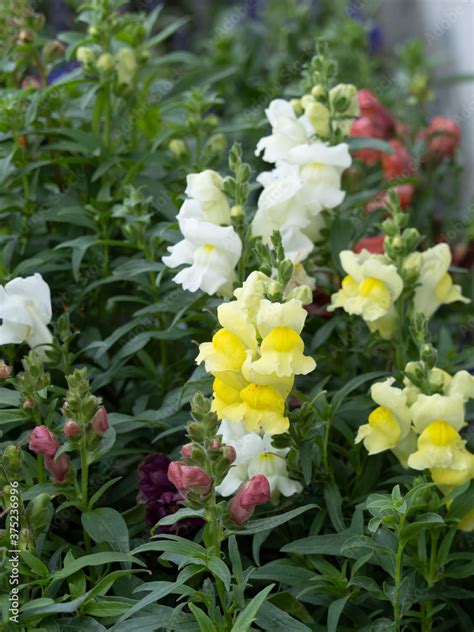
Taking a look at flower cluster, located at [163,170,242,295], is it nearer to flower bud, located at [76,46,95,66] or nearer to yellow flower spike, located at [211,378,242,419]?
yellow flower spike, located at [211,378,242,419]

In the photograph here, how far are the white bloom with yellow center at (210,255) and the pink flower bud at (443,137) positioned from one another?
47.7 inches

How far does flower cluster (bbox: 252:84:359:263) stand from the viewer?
130 cm

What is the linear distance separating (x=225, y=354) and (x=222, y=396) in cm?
5

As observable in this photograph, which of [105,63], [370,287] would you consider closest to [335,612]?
[370,287]

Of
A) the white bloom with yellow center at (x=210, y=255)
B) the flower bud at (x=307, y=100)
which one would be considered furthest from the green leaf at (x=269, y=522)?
the flower bud at (x=307, y=100)

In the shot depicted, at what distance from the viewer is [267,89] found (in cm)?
237

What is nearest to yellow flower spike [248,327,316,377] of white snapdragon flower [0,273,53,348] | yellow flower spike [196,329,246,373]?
yellow flower spike [196,329,246,373]

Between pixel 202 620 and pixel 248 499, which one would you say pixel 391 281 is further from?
pixel 202 620

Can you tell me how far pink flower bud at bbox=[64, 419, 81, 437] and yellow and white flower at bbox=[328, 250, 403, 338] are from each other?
413mm

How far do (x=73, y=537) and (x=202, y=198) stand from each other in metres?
0.48

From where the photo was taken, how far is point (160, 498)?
1210 mm

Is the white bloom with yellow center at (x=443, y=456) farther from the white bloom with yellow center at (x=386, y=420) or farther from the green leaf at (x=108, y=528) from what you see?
the green leaf at (x=108, y=528)

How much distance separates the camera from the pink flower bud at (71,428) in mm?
1065

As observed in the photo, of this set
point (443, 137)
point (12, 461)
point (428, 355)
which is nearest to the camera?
point (12, 461)
